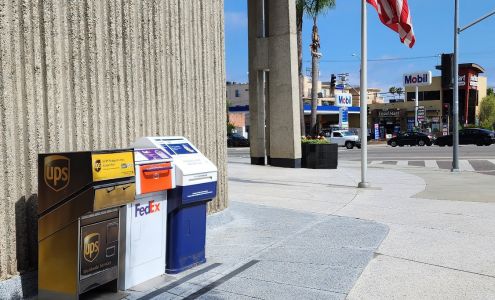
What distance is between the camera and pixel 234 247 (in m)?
6.77

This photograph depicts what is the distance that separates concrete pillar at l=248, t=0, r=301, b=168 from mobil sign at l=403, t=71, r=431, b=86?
64781 mm

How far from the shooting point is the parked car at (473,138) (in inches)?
1714

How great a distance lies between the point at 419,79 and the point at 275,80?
66.9 metres

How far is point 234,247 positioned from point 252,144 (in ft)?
45.2

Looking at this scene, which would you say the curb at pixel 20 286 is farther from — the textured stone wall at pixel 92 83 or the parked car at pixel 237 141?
the parked car at pixel 237 141

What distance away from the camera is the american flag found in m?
12.7

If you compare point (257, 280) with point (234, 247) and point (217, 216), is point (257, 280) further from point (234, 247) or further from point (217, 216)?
point (217, 216)

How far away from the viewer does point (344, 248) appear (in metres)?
6.79

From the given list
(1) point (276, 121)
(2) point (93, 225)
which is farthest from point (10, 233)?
(1) point (276, 121)

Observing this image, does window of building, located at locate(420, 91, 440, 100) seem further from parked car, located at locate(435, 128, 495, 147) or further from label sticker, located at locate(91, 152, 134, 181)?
label sticker, located at locate(91, 152, 134, 181)

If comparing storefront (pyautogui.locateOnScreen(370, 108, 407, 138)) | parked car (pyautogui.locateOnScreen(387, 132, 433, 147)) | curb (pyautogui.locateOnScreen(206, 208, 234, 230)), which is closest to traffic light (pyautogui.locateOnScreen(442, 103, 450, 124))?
storefront (pyautogui.locateOnScreen(370, 108, 407, 138))

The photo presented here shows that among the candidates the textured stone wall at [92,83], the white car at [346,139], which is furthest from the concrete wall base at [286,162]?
the white car at [346,139]

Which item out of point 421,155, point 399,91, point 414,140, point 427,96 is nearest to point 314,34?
point 421,155

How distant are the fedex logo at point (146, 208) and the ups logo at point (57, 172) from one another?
2.56 feet
